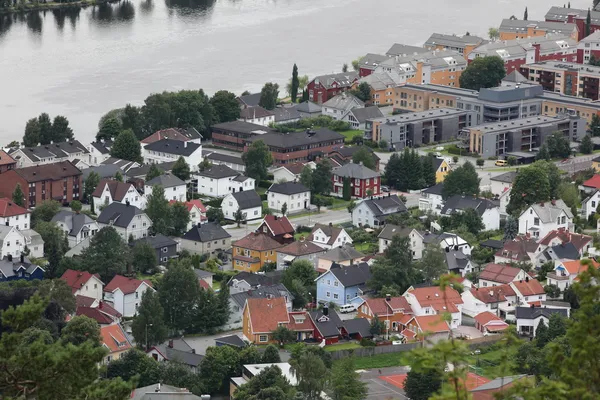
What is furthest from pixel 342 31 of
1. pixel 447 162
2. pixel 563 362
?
pixel 563 362

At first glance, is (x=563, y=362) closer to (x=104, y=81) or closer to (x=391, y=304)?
(x=391, y=304)

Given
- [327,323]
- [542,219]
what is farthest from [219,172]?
[327,323]

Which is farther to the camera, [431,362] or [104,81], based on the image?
[104,81]

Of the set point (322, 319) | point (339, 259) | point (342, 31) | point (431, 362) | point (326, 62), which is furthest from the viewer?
point (342, 31)

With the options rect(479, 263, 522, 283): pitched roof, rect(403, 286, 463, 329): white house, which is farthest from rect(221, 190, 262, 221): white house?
rect(403, 286, 463, 329): white house

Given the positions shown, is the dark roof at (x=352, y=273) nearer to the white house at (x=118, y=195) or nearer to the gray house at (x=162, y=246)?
the gray house at (x=162, y=246)

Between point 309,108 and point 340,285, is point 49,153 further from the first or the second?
point 340,285

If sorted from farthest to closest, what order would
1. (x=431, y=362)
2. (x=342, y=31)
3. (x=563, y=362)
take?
(x=342, y=31)
(x=563, y=362)
(x=431, y=362)
